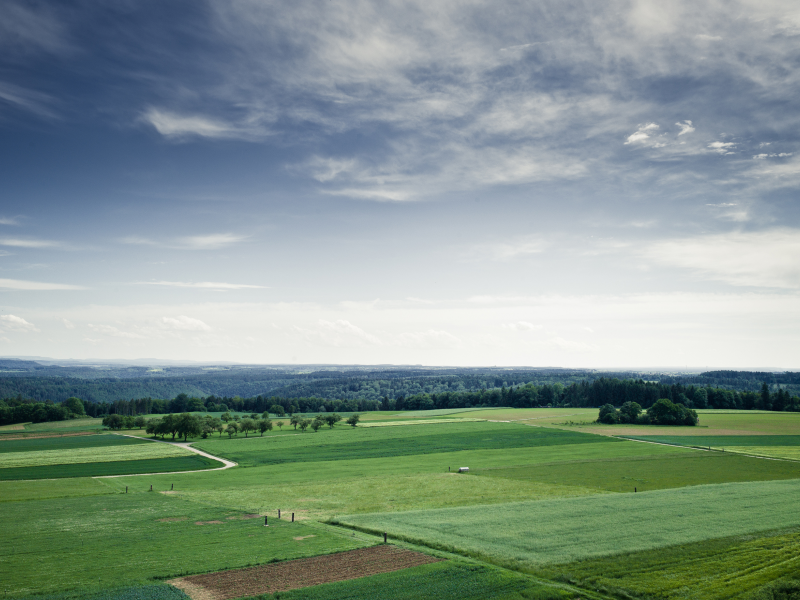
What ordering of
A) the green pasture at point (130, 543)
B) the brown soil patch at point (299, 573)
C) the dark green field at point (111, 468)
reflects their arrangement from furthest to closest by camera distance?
the dark green field at point (111, 468) < the green pasture at point (130, 543) < the brown soil patch at point (299, 573)

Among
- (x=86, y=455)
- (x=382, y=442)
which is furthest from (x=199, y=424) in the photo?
(x=382, y=442)

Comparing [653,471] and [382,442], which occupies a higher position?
[653,471]

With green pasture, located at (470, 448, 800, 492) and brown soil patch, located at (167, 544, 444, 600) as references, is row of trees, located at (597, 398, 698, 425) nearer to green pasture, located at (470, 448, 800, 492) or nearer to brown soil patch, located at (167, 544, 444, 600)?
green pasture, located at (470, 448, 800, 492)

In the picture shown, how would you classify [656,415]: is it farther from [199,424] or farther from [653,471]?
[199,424]

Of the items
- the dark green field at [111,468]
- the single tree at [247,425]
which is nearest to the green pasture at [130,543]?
the dark green field at [111,468]

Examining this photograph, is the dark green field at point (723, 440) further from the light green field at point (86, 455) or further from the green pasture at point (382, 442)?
the light green field at point (86, 455)

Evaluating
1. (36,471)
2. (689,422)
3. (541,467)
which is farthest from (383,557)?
(689,422)

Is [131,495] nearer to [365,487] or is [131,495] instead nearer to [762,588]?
[365,487]
